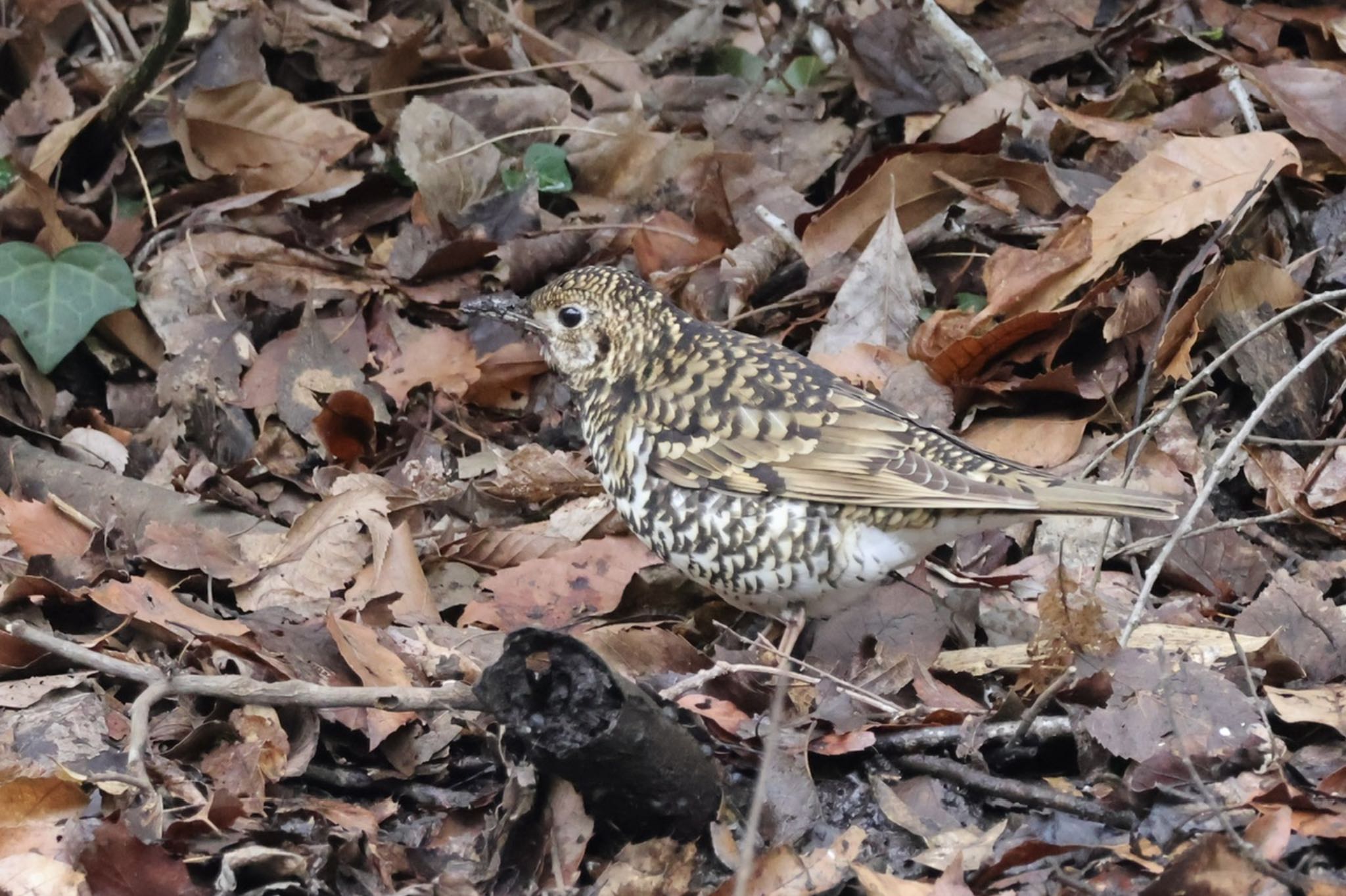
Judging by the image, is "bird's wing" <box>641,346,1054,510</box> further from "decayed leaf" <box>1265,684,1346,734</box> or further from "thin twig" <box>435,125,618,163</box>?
"thin twig" <box>435,125,618,163</box>

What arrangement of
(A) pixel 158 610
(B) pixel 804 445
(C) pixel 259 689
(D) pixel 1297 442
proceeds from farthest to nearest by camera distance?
(D) pixel 1297 442 < (B) pixel 804 445 < (A) pixel 158 610 < (C) pixel 259 689

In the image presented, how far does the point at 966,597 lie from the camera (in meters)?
4.58

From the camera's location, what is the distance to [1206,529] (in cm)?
413

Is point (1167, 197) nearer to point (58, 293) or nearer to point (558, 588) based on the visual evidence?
point (558, 588)

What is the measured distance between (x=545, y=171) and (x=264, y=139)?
4.09ft

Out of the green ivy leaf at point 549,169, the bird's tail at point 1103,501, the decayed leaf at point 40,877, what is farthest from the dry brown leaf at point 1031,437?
the decayed leaf at point 40,877

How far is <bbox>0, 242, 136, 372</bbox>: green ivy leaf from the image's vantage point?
5.54 m

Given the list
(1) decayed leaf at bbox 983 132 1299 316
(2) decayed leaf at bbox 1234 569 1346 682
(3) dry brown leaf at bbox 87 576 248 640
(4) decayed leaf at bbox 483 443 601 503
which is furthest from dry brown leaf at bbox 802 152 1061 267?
(3) dry brown leaf at bbox 87 576 248 640

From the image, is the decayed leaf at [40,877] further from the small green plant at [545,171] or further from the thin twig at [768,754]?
the small green plant at [545,171]

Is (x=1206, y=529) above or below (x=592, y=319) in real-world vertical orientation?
below

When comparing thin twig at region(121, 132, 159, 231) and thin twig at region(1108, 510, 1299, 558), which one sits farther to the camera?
thin twig at region(121, 132, 159, 231)

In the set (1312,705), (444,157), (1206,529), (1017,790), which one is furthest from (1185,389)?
(444,157)

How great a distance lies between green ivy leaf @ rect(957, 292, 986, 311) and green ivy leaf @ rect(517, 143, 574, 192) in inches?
74.0

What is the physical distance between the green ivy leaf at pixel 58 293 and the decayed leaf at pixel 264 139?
708 mm
